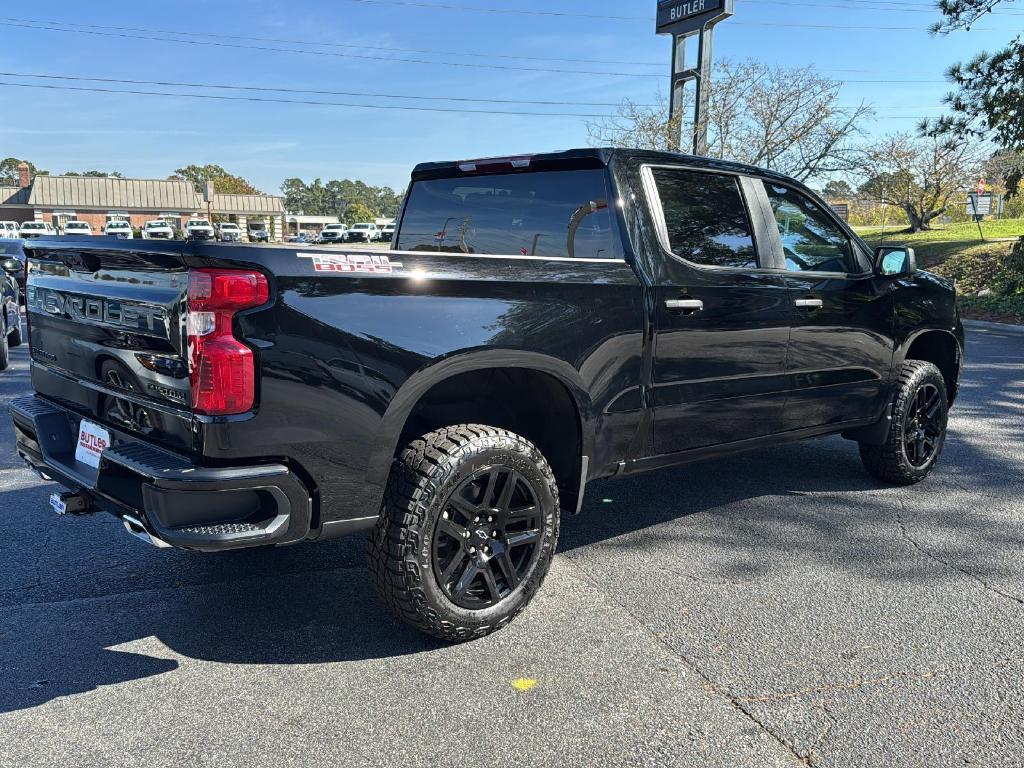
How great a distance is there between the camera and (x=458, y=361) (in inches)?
121

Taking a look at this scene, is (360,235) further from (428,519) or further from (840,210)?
(428,519)

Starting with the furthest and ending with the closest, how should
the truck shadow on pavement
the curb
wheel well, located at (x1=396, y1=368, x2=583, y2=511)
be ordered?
1. the curb
2. wheel well, located at (x1=396, y1=368, x2=583, y2=511)
3. the truck shadow on pavement

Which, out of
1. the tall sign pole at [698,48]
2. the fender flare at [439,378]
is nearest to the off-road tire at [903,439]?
the fender flare at [439,378]

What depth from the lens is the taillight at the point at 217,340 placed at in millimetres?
2580

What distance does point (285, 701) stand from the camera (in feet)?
9.18

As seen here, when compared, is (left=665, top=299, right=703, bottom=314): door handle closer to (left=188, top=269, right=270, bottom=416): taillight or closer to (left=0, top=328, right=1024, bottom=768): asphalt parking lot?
(left=0, top=328, right=1024, bottom=768): asphalt parking lot

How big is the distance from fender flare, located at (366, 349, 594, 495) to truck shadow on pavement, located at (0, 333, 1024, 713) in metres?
0.77

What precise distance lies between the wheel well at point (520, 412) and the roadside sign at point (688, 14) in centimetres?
2197

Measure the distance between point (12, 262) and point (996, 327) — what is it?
15031 mm

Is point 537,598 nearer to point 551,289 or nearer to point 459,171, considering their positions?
point 551,289

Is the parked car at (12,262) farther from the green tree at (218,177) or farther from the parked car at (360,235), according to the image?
the green tree at (218,177)

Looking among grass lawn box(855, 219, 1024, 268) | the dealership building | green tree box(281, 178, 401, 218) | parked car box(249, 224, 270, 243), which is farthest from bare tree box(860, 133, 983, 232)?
green tree box(281, 178, 401, 218)

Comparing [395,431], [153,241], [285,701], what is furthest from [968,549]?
[153,241]

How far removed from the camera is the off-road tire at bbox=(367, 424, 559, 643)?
9.84 ft
